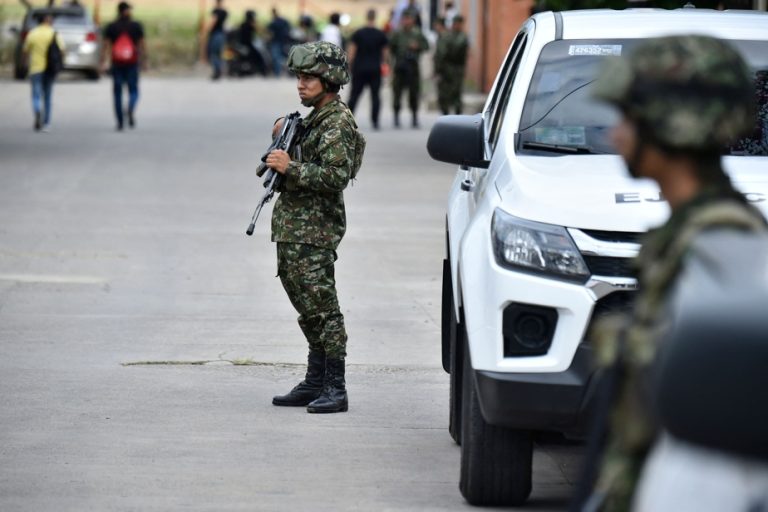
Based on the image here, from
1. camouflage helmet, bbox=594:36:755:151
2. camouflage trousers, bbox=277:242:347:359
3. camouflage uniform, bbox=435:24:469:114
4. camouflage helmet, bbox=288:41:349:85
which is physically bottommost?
camouflage uniform, bbox=435:24:469:114

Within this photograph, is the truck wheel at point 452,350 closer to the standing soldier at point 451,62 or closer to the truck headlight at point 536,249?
the truck headlight at point 536,249

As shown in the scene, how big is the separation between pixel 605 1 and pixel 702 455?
11843 mm

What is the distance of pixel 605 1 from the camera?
14023mm

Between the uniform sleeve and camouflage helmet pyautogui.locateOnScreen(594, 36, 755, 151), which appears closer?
camouflage helmet pyautogui.locateOnScreen(594, 36, 755, 151)

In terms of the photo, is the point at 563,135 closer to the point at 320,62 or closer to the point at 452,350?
the point at 452,350

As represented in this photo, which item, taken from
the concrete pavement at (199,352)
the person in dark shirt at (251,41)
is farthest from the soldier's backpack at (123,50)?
the person in dark shirt at (251,41)

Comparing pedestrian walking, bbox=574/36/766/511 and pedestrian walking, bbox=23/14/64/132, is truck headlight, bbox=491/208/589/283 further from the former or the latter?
pedestrian walking, bbox=23/14/64/132

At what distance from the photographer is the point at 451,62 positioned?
1018 inches

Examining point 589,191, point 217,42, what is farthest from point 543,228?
point 217,42

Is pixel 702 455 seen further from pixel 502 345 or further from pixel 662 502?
pixel 502 345

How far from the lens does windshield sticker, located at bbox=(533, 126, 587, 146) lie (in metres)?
6.13

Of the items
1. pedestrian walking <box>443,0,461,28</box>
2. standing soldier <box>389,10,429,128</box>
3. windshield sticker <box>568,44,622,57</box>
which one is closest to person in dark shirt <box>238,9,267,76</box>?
pedestrian walking <box>443,0,461,28</box>

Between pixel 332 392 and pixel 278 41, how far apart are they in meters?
34.6

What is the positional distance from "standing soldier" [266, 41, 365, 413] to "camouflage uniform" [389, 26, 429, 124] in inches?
721
